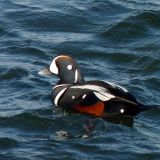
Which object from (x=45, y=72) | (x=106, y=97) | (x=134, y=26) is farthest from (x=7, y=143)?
(x=134, y=26)

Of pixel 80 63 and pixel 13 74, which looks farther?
pixel 80 63

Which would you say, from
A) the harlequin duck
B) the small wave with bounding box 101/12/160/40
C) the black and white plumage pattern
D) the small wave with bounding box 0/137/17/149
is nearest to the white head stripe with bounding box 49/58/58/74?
the harlequin duck

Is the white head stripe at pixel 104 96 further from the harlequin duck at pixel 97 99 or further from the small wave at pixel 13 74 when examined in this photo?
the small wave at pixel 13 74

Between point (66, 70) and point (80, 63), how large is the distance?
4.41 feet

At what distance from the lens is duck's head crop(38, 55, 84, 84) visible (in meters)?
13.5

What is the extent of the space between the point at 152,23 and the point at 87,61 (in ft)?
8.33

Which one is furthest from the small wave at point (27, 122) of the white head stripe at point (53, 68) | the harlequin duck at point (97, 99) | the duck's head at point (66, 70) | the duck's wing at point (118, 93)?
the white head stripe at point (53, 68)

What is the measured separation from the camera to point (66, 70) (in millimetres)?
13617

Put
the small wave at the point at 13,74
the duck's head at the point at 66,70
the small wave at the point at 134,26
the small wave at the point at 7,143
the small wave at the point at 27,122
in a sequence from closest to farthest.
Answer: the small wave at the point at 7,143
the small wave at the point at 27,122
the duck's head at the point at 66,70
the small wave at the point at 13,74
the small wave at the point at 134,26

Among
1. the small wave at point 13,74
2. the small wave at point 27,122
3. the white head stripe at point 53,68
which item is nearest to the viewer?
the small wave at point 27,122

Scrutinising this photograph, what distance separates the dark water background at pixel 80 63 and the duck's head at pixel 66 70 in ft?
1.03

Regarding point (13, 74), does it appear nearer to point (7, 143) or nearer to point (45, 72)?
point (45, 72)

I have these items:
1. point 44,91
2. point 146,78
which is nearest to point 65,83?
point 44,91

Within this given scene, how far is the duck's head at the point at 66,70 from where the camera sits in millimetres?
13508
